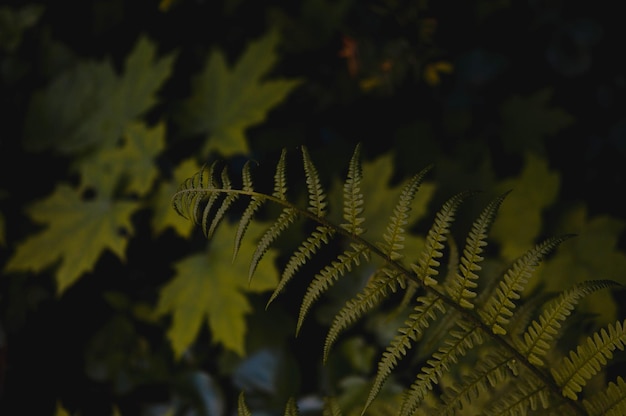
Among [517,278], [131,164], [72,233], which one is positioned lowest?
[72,233]

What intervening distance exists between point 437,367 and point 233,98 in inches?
51.5

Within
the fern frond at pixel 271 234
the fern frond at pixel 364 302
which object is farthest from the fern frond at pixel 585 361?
the fern frond at pixel 271 234

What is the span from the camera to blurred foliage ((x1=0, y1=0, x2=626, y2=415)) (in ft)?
5.85

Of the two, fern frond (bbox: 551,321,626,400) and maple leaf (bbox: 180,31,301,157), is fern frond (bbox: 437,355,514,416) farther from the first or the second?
maple leaf (bbox: 180,31,301,157)

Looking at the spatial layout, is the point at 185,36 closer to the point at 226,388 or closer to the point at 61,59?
the point at 61,59

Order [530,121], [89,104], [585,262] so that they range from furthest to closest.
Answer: [89,104]
[530,121]
[585,262]

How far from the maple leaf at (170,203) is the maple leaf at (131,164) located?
0.05 m

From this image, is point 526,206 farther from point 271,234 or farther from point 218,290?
point 271,234

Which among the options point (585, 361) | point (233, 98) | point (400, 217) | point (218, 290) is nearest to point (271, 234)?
point (400, 217)

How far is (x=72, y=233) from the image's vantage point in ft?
6.12

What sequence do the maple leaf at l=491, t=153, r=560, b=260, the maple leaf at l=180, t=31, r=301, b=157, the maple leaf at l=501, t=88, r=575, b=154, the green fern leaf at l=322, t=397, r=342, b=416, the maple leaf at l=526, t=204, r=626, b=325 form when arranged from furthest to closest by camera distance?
the maple leaf at l=501, t=88, r=575, b=154
the maple leaf at l=180, t=31, r=301, b=157
the maple leaf at l=491, t=153, r=560, b=260
the maple leaf at l=526, t=204, r=626, b=325
the green fern leaf at l=322, t=397, r=342, b=416

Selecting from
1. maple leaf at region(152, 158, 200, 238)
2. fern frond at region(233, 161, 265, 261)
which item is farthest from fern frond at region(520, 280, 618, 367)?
maple leaf at region(152, 158, 200, 238)

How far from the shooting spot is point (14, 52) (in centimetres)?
225

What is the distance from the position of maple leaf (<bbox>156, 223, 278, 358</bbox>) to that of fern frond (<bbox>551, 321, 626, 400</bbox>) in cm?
87
